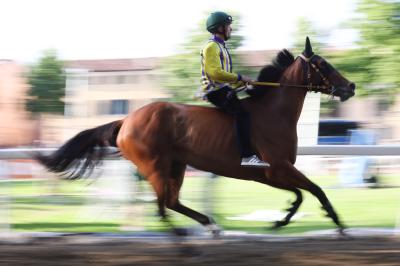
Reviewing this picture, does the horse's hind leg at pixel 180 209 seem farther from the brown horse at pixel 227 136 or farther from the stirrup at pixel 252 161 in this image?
the stirrup at pixel 252 161

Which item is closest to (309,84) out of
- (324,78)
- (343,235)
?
(324,78)

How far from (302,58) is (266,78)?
416 millimetres

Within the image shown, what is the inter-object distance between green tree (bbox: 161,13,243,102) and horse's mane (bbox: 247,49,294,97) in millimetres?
25800

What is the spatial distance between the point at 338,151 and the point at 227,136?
4.70ft

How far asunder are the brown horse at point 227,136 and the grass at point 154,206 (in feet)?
2.29

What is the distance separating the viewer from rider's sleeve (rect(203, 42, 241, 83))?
5.90 metres

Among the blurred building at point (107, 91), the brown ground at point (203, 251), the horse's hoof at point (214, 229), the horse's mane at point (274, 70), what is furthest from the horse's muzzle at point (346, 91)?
the blurred building at point (107, 91)

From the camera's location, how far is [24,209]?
23.6ft

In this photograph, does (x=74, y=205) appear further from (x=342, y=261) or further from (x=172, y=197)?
(x=342, y=261)

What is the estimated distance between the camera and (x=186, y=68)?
34.1 m

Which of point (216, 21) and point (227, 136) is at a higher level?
point (216, 21)

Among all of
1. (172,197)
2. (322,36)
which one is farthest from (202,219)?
(322,36)

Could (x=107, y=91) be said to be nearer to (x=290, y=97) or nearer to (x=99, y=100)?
(x=99, y=100)

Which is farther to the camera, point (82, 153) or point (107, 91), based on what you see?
point (107, 91)
